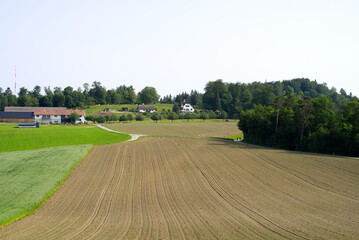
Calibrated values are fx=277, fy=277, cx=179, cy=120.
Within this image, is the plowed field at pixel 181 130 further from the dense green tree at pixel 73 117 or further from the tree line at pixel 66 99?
the tree line at pixel 66 99

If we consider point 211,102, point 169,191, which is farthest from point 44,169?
point 211,102

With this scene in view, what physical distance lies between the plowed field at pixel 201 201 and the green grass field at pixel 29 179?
80 centimetres

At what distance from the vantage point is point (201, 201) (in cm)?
1798

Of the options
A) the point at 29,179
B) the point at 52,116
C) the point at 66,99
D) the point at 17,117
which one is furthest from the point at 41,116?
the point at 29,179

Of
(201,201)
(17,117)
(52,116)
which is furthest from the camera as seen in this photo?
(17,117)

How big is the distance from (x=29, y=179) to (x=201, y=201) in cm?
1394

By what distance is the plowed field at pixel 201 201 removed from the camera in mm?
12898

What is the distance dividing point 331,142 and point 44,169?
37.3 metres

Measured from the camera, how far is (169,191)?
20078mm

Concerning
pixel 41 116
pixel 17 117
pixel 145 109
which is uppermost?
pixel 145 109

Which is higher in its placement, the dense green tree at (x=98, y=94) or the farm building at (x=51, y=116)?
the dense green tree at (x=98, y=94)

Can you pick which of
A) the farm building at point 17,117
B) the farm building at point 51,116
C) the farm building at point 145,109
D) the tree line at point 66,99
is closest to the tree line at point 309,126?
the farm building at point 51,116

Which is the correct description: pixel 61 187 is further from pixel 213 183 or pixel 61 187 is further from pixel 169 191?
pixel 213 183

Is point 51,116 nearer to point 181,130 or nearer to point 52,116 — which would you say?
point 52,116
